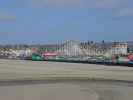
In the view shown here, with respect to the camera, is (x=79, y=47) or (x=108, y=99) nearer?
(x=108, y=99)

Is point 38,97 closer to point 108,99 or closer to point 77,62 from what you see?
point 108,99

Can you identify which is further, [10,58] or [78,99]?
[10,58]

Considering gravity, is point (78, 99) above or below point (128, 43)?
below

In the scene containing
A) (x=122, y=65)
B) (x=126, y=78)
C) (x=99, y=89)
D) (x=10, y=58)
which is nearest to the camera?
(x=99, y=89)

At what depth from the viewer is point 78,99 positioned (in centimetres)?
1769

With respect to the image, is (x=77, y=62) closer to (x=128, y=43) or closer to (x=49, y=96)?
(x=128, y=43)

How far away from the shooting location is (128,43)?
4691 centimetres

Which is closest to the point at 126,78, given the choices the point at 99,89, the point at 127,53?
the point at 99,89

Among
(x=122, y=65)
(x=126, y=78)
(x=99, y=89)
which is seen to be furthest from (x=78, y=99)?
(x=122, y=65)

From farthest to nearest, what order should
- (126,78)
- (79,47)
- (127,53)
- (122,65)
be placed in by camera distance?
1. (79,47)
2. (127,53)
3. (122,65)
4. (126,78)

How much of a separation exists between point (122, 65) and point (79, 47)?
10.9 m

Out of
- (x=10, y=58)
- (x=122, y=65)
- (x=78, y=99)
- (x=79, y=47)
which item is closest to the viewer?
(x=78, y=99)

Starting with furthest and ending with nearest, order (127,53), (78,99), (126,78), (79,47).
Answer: (79,47) → (127,53) → (126,78) → (78,99)

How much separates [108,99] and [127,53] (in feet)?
91.2
